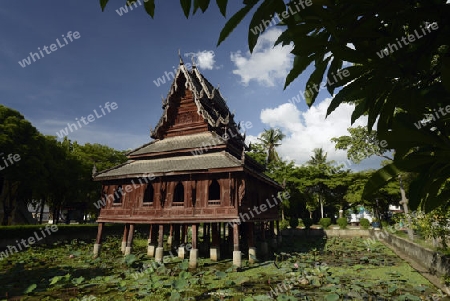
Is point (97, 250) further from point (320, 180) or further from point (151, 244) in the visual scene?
point (320, 180)

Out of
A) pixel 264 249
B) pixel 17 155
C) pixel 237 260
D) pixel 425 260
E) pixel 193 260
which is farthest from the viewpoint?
pixel 17 155

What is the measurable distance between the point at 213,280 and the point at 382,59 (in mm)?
11360

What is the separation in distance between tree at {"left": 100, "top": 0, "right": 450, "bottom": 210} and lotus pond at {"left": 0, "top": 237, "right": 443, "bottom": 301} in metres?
7.77

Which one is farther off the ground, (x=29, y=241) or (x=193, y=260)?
(x=29, y=241)

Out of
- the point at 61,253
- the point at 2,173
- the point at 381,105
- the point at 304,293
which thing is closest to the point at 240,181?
the point at 304,293

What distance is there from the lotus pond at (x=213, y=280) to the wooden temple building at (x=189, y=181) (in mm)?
1845

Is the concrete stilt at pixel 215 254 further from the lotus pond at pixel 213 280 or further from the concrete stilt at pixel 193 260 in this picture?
the concrete stilt at pixel 193 260

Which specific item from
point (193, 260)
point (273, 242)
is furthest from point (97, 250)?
point (273, 242)

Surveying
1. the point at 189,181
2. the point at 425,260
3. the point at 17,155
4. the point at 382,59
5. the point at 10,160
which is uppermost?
the point at 17,155

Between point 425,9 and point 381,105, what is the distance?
52cm

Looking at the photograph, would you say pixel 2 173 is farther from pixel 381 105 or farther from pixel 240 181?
pixel 381 105

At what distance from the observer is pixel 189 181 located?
49.5 ft

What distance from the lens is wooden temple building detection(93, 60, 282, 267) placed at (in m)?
14.2

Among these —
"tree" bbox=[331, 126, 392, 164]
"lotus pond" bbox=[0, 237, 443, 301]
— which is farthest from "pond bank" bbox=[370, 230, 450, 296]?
"tree" bbox=[331, 126, 392, 164]
